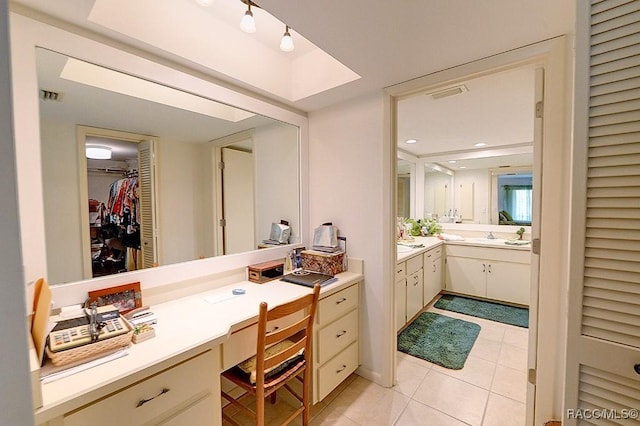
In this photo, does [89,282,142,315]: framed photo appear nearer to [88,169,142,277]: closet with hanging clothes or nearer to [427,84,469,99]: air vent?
[88,169,142,277]: closet with hanging clothes

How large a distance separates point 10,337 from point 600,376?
143 centimetres

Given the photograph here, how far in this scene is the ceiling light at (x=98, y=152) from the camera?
50.6 inches

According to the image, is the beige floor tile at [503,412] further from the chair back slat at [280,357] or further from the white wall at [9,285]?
the white wall at [9,285]

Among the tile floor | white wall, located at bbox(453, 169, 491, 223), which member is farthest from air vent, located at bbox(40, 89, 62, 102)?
white wall, located at bbox(453, 169, 491, 223)

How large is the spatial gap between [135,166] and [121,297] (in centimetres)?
70

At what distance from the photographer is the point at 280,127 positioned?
2.20 metres

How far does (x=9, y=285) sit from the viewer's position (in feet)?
1.45

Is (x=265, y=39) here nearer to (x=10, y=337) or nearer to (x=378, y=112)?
(x=378, y=112)

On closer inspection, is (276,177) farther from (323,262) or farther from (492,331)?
(492,331)

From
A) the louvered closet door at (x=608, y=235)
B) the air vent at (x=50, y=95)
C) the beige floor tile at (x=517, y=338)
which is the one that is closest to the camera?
the louvered closet door at (x=608, y=235)

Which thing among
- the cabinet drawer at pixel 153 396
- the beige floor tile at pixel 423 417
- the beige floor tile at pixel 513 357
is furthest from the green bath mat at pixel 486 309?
the cabinet drawer at pixel 153 396

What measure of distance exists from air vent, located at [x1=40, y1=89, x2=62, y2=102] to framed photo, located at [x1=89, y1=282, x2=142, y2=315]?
0.89 m

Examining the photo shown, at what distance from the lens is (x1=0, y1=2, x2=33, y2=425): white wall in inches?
17.1

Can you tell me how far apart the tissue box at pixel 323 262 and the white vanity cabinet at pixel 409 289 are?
0.74 metres
